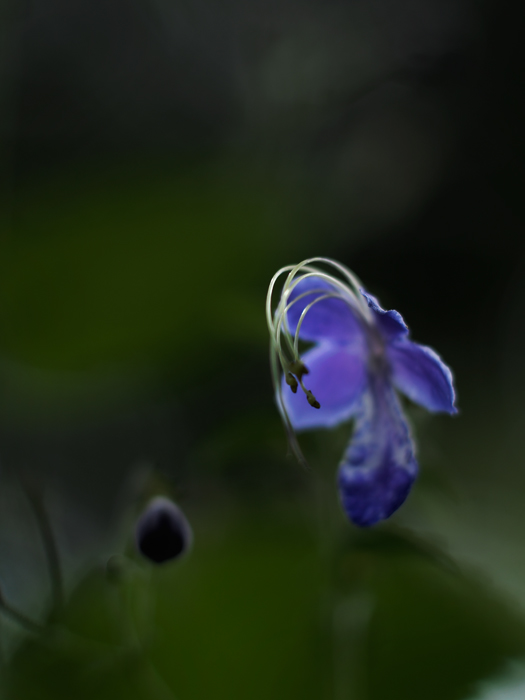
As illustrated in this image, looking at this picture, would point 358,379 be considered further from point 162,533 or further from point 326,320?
point 162,533

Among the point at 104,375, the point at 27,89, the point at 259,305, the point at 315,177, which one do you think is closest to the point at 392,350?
the point at 259,305

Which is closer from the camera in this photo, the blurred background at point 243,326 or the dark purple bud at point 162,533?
the dark purple bud at point 162,533

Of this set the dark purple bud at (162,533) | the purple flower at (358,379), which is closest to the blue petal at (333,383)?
the purple flower at (358,379)

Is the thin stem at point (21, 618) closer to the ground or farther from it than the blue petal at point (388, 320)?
closer to the ground

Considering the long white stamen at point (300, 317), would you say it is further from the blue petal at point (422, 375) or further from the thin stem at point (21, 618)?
the thin stem at point (21, 618)

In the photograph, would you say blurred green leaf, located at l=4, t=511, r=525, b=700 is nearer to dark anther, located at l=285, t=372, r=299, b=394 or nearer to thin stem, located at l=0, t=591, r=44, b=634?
thin stem, located at l=0, t=591, r=44, b=634

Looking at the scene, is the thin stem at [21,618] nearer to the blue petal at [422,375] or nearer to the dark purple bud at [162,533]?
the dark purple bud at [162,533]

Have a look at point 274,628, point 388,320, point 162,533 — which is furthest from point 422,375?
point 274,628

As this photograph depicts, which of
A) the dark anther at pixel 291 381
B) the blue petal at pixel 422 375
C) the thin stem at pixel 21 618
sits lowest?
the thin stem at pixel 21 618
